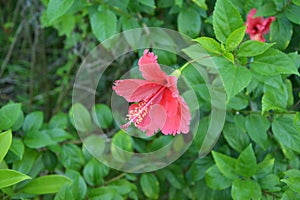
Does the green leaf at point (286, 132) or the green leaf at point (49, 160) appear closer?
the green leaf at point (286, 132)

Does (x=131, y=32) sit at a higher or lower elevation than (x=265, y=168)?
higher

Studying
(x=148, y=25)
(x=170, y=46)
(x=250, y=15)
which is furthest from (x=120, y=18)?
(x=250, y=15)

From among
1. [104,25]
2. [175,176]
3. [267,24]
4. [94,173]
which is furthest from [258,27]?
[94,173]

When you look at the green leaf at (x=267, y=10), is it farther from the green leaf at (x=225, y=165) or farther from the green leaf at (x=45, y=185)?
the green leaf at (x=45, y=185)

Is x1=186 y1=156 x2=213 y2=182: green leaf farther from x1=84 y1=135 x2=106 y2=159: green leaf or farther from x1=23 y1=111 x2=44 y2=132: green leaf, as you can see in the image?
x1=23 y1=111 x2=44 y2=132: green leaf

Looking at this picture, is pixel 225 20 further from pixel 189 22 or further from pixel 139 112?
pixel 189 22

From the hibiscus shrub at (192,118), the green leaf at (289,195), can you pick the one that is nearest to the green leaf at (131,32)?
the hibiscus shrub at (192,118)

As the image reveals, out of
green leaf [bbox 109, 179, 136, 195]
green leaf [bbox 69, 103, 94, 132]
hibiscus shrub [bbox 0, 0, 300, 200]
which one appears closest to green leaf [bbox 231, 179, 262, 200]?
hibiscus shrub [bbox 0, 0, 300, 200]
